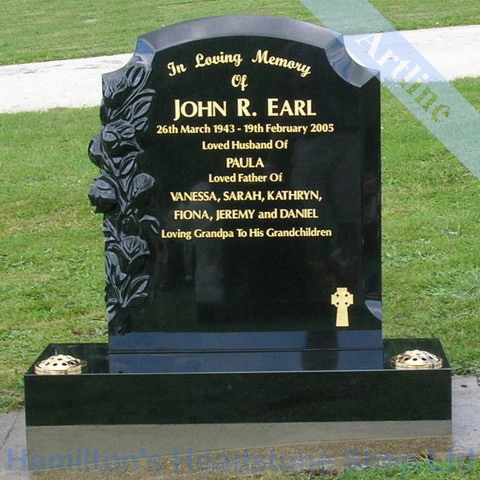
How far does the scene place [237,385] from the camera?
4965 mm

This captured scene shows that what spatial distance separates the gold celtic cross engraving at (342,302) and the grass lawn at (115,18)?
458 inches

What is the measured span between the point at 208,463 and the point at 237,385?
0.37 m

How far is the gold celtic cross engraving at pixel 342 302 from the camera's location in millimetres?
5129

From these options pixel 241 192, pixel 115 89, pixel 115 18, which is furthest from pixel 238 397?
pixel 115 18

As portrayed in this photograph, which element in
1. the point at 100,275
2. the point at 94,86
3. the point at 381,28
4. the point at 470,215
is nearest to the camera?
the point at 100,275

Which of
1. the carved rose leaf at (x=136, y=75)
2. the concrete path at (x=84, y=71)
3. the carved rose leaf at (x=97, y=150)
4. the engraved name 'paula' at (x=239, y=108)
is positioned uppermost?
the concrete path at (x=84, y=71)

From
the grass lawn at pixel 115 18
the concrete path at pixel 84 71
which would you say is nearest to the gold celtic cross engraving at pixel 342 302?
the concrete path at pixel 84 71

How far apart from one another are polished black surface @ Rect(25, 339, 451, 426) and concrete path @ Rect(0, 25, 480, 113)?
26.3 feet

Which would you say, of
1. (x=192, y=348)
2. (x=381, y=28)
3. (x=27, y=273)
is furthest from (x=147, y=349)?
(x=381, y=28)

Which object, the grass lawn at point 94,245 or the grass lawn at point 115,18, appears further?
the grass lawn at point 115,18

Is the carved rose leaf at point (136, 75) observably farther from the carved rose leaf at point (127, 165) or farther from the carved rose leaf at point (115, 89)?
the carved rose leaf at point (127, 165)

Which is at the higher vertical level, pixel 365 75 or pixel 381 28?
pixel 381 28

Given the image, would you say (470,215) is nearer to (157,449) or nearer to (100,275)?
(100,275)

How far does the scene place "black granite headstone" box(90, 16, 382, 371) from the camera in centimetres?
496
